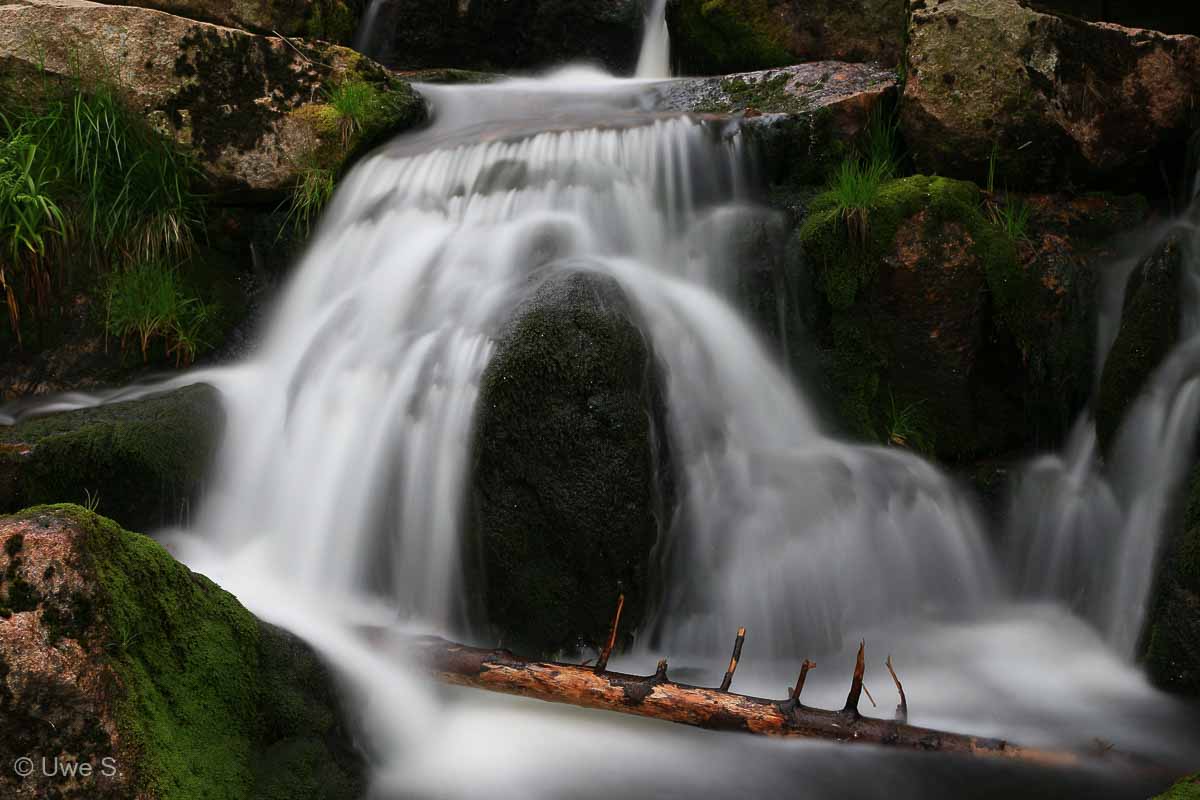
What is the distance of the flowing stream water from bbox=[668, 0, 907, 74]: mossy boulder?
99.8 inches

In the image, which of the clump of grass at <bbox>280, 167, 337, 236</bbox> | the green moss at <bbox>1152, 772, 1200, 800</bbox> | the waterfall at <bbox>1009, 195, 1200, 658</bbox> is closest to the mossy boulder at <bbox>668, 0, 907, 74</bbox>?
the waterfall at <bbox>1009, 195, 1200, 658</bbox>

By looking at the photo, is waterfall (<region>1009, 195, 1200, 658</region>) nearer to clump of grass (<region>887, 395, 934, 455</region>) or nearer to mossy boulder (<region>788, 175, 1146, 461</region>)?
mossy boulder (<region>788, 175, 1146, 461</region>)

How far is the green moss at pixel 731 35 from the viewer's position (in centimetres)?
726

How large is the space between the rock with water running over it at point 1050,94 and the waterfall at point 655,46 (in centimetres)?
364

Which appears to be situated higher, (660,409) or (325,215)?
(325,215)

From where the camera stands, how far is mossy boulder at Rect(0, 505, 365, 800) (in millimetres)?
2125

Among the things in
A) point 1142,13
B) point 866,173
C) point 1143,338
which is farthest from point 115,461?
point 1142,13

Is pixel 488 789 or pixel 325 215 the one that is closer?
pixel 488 789

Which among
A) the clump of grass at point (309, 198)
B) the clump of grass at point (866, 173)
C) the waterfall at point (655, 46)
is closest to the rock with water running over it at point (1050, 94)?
the clump of grass at point (866, 173)

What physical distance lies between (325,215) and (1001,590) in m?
4.18

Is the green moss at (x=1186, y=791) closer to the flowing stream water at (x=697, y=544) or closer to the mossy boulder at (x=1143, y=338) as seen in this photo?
the flowing stream water at (x=697, y=544)

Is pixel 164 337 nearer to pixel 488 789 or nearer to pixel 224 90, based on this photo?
pixel 224 90

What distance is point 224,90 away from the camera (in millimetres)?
5719

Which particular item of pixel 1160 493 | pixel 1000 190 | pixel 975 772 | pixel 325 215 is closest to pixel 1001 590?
pixel 1160 493
